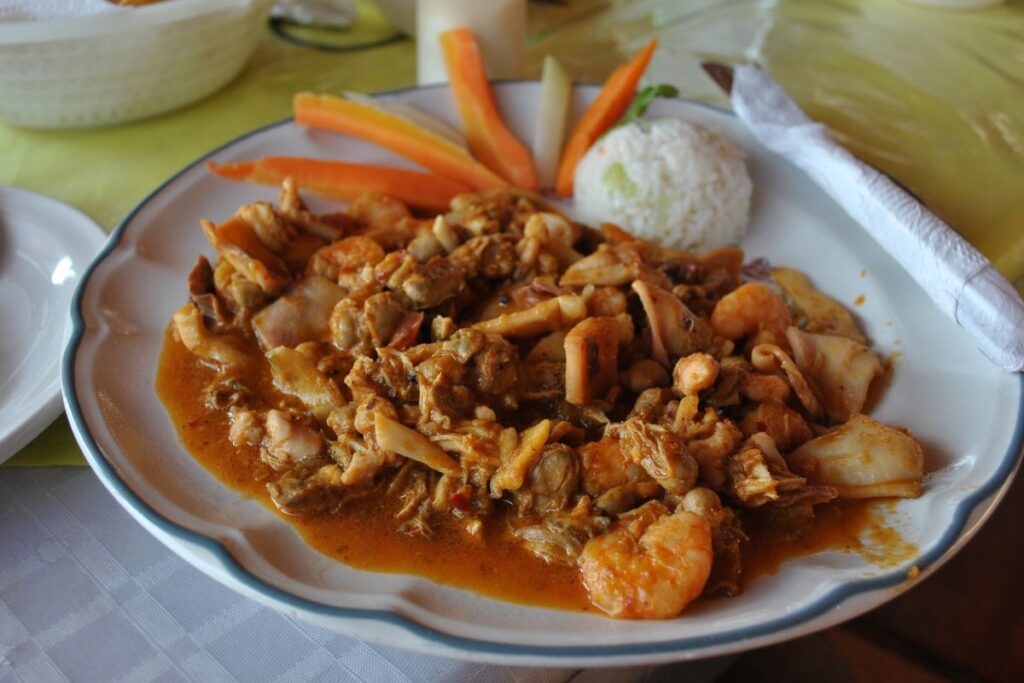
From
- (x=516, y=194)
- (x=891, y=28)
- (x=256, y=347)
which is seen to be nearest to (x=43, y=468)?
(x=256, y=347)

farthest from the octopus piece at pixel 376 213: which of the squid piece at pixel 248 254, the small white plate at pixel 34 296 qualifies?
the small white plate at pixel 34 296

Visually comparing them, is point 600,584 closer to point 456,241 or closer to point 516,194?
point 456,241

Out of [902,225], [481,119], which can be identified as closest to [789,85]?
[481,119]

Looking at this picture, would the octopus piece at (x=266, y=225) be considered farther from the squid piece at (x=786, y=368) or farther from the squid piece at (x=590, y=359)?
the squid piece at (x=786, y=368)

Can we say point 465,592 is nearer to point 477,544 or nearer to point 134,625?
point 477,544

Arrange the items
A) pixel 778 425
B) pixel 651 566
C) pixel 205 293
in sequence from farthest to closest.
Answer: pixel 205 293, pixel 778 425, pixel 651 566

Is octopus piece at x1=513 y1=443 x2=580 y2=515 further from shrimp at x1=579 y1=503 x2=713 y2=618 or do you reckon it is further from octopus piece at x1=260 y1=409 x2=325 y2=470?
octopus piece at x1=260 y1=409 x2=325 y2=470

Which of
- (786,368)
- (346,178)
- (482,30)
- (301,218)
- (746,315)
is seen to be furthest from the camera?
(482,30)

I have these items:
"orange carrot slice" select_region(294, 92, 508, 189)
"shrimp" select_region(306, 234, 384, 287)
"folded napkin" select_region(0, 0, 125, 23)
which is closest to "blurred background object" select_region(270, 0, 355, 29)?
"orange carrot slice" select_region(294, 92, 508, 189)
